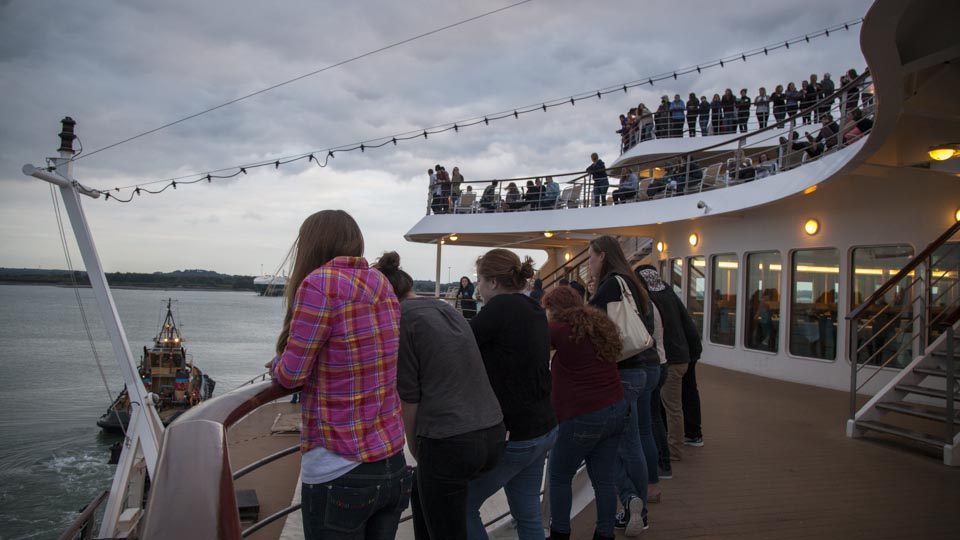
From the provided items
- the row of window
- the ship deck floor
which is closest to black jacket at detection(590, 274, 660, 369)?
the ship deck floor

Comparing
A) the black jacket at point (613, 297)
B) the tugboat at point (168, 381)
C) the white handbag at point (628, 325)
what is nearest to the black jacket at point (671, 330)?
the black jacket at point (613, 297)

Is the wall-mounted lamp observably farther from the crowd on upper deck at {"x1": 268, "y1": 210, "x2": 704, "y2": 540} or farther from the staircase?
the crowd on upper deck at {"x1": 268, "y1": 210, "x2": 704, "y2": 540}

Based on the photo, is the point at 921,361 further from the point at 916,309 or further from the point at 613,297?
the point at 613,297

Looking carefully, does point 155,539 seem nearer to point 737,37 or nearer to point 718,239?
point 718,239

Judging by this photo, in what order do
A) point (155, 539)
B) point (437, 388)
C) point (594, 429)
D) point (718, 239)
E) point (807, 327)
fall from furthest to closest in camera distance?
point (718, 239) < point (807, 327) < point (594, 429) < point (437, 388) < point (155, 539)

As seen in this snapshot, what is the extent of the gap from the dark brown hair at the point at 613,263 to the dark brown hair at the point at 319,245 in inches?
91.4

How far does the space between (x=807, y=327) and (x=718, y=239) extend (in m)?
2.83

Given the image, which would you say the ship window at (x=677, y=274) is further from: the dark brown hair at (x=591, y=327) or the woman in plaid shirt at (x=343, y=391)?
the woman in plaid shirt at (x=343, y=391)

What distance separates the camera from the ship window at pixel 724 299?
459 inches

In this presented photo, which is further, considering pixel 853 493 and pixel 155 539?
pixel 853 493

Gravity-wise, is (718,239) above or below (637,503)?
above

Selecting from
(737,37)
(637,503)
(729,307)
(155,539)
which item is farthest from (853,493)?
(737,37)

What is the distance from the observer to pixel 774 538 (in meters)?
3.81

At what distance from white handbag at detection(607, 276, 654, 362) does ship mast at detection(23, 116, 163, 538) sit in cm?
955
